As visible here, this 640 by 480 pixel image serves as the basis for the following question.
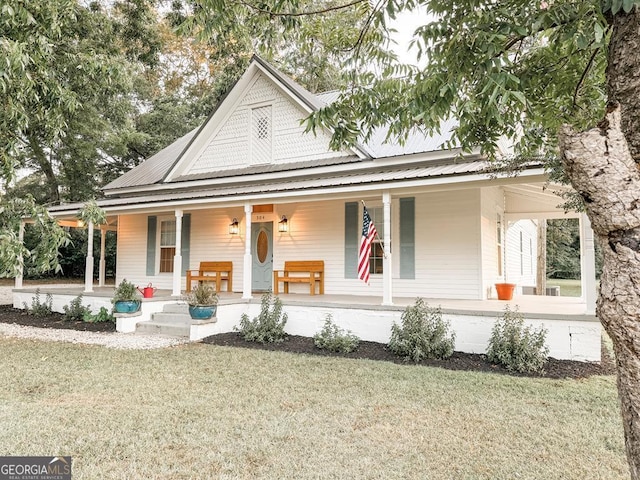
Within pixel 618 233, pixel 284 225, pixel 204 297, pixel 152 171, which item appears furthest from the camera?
pixel 152 171

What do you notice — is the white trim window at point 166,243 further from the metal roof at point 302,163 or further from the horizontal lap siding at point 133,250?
the metal roof at point 302,163

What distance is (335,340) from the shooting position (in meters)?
7.30

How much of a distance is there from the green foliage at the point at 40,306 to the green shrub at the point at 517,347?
36.2 ft

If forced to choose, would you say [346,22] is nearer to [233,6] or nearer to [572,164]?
[233,6]

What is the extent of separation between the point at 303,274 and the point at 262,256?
1497 millimetres

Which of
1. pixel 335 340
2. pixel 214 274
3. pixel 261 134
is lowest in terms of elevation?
pixel 335 340

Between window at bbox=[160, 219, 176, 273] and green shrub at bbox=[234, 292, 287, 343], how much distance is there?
561 centimetres

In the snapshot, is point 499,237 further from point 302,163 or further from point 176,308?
point 176,308

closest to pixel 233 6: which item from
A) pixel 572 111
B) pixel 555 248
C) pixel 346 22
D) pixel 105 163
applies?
pixel 346 22

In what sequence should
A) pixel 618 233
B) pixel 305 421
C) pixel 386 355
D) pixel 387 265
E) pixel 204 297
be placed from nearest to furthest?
pixel 618 233 < pixel 305 421 < pixel 386 355 < pixel 387 265 < pixel 204 297

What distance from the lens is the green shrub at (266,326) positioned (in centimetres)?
787

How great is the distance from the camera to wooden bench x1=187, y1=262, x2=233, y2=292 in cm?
1177

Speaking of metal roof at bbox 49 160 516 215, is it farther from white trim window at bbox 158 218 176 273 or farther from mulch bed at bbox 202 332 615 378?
mulch bed at bbox 202 332 615 378

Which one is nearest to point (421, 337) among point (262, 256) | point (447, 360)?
point (447, 360)
